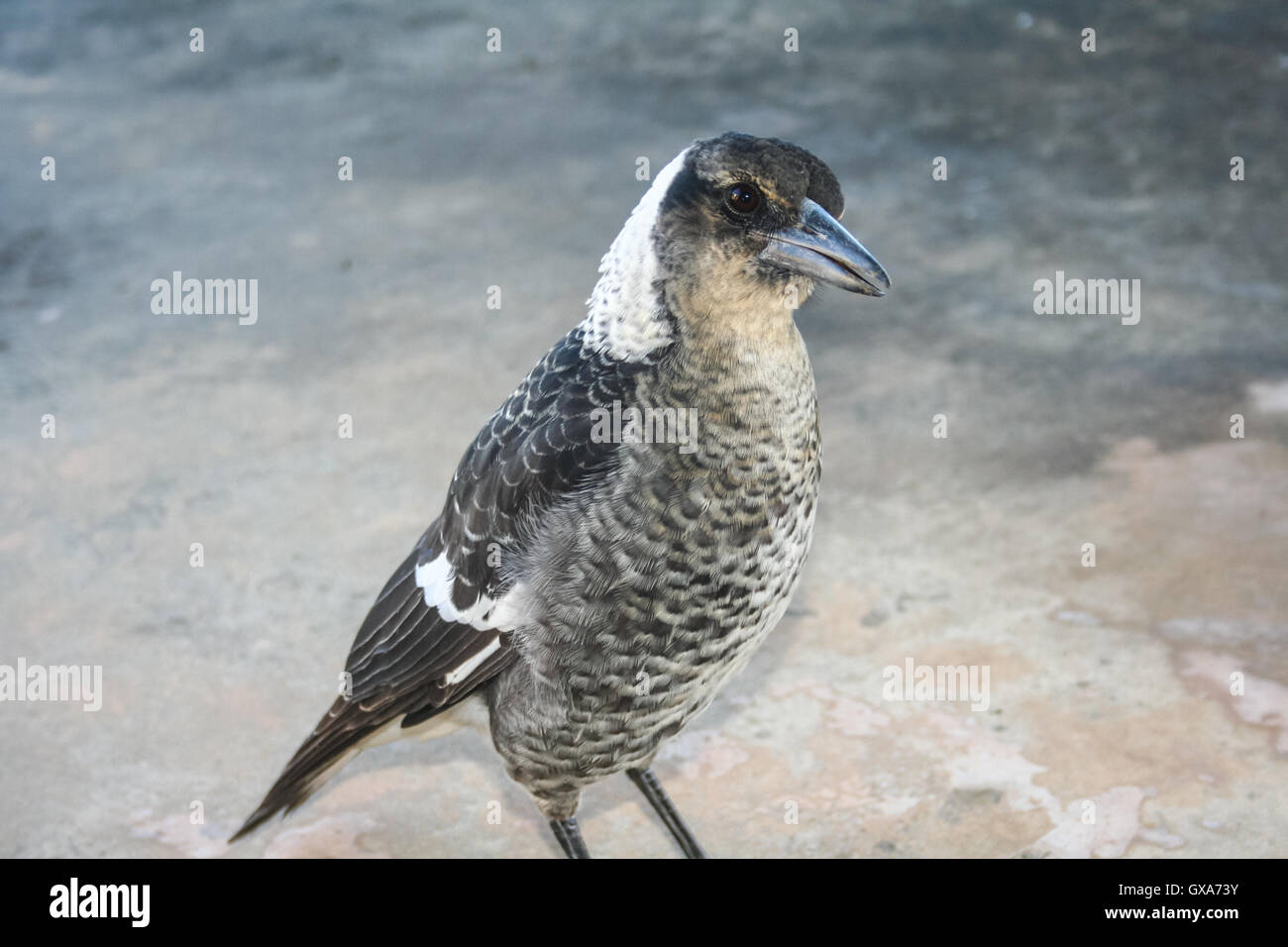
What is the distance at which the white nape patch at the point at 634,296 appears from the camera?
2.63 m

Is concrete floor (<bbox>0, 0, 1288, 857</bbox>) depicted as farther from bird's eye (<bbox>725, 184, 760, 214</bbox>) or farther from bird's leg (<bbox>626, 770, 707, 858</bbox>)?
bird's eye (<bbox>725, 184, 760, 214</bbox>)

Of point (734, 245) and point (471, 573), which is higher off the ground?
point (734, 245)

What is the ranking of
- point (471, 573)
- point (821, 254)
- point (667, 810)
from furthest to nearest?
1. point (667, 810)
2. point (471, 573)
3. point (821, 254)

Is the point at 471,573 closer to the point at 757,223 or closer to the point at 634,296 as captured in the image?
the point at 634,296

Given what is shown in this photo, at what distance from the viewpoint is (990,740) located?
339 centimetres

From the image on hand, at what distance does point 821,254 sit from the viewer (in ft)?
8.26

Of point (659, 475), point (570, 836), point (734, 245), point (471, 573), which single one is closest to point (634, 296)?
point (734, 245)

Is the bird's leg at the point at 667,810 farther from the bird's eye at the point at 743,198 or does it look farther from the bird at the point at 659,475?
the bird's eye at the point at 743,198

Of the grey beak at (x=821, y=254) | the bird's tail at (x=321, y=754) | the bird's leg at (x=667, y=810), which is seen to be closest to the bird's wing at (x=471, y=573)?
the bird's tail at (x=321, y=754)

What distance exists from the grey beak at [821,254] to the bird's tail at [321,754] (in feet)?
4.01

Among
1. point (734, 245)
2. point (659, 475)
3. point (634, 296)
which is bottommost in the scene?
point (659, 475)

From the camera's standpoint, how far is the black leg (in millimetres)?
2969

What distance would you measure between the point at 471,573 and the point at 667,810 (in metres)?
0.70

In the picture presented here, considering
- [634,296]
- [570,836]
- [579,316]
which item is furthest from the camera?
[579,316]
